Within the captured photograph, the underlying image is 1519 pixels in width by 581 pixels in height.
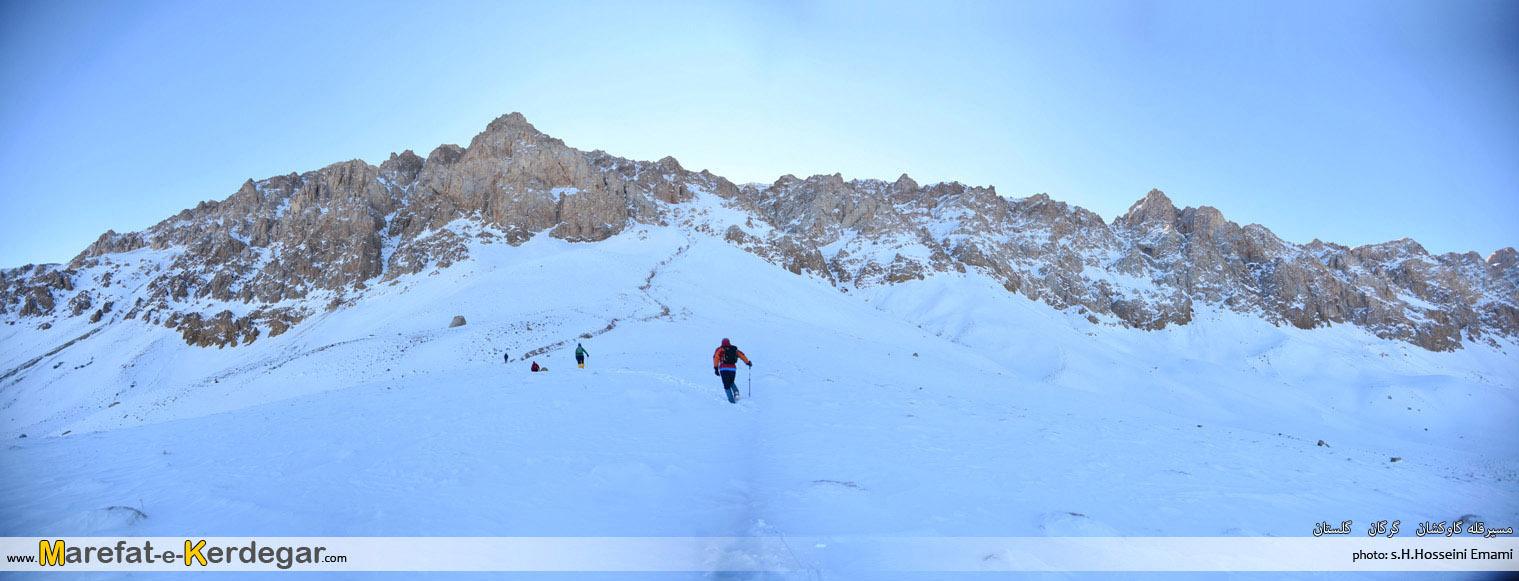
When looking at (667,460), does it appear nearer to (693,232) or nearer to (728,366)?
(728,366)

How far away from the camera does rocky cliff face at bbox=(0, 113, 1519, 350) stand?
7381 centimetres

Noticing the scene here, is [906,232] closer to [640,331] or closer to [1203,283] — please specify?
[1203,283]

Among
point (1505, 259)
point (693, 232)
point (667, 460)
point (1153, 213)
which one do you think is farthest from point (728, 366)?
point (1505, 259)

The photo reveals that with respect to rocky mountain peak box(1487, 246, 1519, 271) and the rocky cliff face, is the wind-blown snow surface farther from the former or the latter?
rocky mountain peak box(1487, 246, 1519, 271)

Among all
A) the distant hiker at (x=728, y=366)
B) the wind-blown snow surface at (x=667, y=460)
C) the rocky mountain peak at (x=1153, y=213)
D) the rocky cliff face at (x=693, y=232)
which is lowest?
the wind-blown snow surface at (x=667, y=460)

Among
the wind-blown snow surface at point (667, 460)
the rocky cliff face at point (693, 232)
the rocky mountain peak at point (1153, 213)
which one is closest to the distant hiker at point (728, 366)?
the wind-blown snow surface at point (667, 460)

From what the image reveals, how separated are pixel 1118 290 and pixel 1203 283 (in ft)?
49.2

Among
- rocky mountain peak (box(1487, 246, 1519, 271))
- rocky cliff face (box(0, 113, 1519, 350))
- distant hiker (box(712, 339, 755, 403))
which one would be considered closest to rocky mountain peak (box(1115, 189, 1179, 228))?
rocky cliff face (box(0, 113, 1519, 350))

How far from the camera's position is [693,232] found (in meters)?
80.7

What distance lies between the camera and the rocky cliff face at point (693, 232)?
2906 inches

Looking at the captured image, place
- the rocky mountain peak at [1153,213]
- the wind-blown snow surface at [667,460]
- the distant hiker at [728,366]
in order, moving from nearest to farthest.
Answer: the wind-blown snow surface at [667,460] → the distant hiker at [728,366] → the rocky mountain peak at [1153,213]

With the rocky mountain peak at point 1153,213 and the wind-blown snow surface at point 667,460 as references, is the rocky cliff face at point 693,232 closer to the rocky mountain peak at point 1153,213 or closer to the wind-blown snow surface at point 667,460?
the rocky mountain peak at point 1153,213

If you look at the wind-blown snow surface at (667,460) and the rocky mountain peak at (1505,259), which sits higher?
the rocky mountain peak at (1505,259)

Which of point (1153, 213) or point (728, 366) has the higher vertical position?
point (1153, 213)
